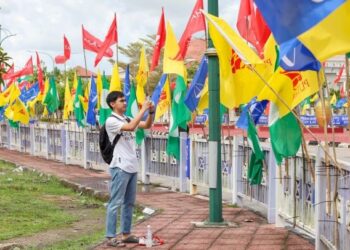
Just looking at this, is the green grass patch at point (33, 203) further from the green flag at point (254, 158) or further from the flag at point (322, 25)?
the flag at point (322, 25)

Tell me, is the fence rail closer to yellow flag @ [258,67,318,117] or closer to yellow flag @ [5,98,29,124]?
yellow flag @ [258,67,318,117]

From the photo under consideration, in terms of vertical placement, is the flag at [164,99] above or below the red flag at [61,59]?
below

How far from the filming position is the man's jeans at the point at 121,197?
794 centimetres

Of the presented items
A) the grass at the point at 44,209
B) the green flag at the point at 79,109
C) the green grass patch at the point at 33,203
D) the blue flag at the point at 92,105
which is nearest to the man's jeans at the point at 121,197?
the grass at the point at 44,209

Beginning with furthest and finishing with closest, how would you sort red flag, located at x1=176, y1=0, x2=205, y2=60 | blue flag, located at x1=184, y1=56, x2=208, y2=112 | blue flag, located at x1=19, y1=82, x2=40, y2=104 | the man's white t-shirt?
1. blue flag, located at x1=19, y1=82, x2=40, y2=104
2. red flag, located at x1=176, y1=0, x2=205, y2=60
3. blue flag, located at x1=184, y1=56, x2=208, y2=112
4. the man's white t-shirt

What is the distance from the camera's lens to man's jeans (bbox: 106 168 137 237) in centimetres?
794

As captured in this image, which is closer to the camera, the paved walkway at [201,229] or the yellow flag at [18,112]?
the paved walkway at [201,229]

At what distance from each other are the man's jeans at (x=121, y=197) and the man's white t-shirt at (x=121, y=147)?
7cm

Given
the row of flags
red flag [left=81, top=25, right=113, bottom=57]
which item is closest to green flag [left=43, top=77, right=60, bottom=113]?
red flag [left=81, top=25, right=113, bottom=57]

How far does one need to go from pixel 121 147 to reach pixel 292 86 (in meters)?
2.09

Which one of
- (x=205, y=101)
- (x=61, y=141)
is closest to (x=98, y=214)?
(x=205, y=101)

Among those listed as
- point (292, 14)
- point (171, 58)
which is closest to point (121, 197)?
point (292, 14)

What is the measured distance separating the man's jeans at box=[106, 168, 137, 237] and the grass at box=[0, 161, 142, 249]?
56cm

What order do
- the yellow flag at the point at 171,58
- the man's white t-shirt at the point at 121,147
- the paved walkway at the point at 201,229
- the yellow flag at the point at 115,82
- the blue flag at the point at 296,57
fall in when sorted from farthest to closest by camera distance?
the yellow flag at the point at 115,82, the yellow flag at the point at 171,58, the paved walkway at the point at 201,229, the man's white t-shirt at the point at 121,147, the blue flag at the point at 296,57
